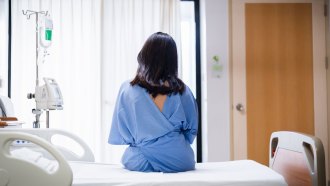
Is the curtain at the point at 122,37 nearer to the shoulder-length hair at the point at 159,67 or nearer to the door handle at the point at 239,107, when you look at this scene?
the door handle at the point at 239,107

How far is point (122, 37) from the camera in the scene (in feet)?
A: 9.79

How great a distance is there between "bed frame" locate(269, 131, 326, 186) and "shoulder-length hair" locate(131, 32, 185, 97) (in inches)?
25.3

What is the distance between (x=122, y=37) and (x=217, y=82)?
3.27ft

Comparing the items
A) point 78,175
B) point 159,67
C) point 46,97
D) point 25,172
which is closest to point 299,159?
point 159,67

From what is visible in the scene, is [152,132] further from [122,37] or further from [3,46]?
[3,46]

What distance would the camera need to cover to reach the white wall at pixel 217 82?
291 cm

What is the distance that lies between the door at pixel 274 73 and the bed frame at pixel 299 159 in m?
1.11

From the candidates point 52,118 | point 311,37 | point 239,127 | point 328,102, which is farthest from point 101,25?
point 328,102

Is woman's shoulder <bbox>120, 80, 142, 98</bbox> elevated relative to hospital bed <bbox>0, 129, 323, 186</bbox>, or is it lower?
elevated

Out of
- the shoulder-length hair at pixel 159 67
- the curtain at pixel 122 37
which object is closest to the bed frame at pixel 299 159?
the shoulder-length hair at pixel 159 67

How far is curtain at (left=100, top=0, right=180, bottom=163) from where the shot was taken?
2975mm

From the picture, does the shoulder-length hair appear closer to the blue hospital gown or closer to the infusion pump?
the blue hospital gown

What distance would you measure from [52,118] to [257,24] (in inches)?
83.1

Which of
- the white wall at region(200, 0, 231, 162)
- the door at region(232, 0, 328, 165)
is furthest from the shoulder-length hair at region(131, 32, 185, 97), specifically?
the door at region(232, 0, 328, 165)
